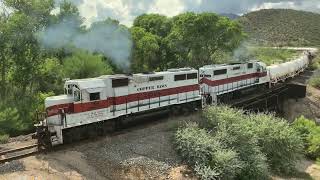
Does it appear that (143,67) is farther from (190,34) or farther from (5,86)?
(5,86)

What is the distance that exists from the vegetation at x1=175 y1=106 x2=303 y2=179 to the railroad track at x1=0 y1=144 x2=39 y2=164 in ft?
27.0

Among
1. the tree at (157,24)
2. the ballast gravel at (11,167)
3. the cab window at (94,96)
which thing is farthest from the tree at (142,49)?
the ballast gravel at (11,167)

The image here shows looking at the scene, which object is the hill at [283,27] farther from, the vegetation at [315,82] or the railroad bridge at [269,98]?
the railroad bridge at [269,98]

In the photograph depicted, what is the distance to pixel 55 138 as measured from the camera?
2377 centimetres

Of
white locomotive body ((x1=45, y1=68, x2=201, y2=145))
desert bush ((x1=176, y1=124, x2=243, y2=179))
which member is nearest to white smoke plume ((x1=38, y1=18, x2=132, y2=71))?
white locomotive body ((x1=45, y1=68, x2=201, y2=145))

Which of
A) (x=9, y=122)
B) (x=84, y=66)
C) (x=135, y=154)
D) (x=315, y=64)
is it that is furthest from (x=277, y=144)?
(x=315, y=64)

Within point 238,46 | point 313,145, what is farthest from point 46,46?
point 238,46

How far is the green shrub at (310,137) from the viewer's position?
35000 mm

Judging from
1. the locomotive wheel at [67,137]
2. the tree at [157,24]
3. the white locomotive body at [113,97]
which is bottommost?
the locomotive wheel at [67,137]

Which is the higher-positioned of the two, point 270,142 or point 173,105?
point 173,105

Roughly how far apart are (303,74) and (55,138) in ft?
164

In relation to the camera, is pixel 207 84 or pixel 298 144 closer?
pixel 298 144

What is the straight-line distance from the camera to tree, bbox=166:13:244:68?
176 ft

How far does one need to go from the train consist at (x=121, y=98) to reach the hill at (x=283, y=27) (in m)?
95.7
